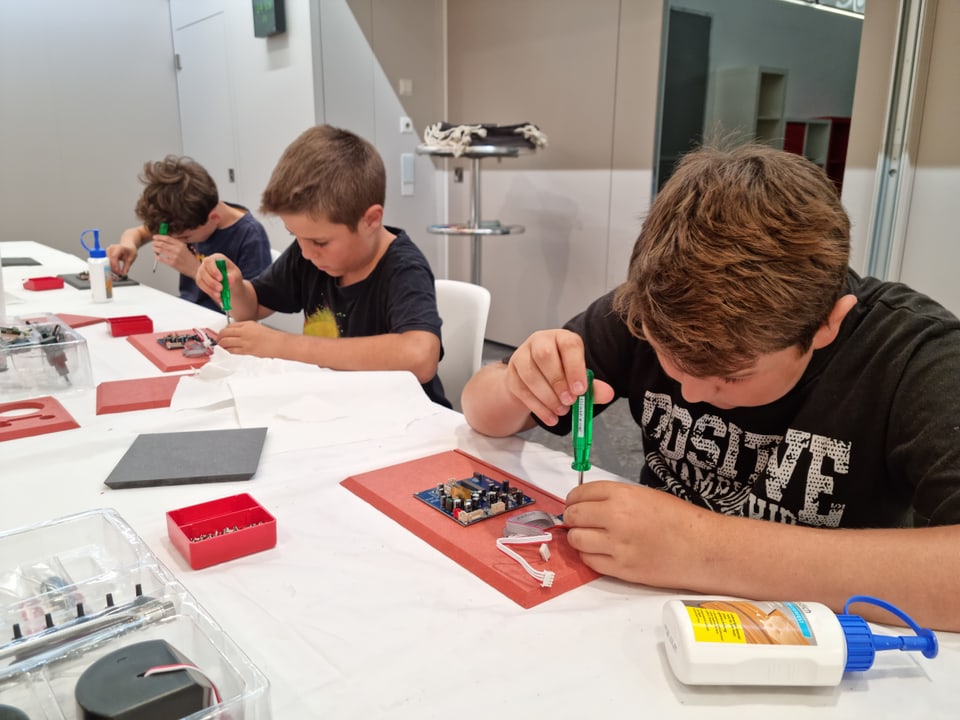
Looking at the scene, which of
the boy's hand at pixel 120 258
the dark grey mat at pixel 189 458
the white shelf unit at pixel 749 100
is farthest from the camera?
the white shelf unit at pixel 749 100

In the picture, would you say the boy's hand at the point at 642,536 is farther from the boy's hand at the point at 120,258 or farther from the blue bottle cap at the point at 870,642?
the boy's hand at the point at 120,258

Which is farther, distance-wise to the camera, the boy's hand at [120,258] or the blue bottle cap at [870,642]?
the boy's hand at [120,258]

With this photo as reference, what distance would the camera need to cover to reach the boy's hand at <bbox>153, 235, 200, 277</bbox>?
2031 mm

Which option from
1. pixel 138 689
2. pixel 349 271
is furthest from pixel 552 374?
pixel 349 271

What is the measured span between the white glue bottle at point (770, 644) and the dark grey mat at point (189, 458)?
1.86ft

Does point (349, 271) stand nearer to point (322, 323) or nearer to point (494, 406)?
point (322, 323)

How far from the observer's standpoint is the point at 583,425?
75 centimetres

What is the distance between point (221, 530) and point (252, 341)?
2.22 ft

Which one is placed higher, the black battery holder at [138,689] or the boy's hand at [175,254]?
the boy's hand at [175,254]

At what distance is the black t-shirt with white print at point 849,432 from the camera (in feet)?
2.27

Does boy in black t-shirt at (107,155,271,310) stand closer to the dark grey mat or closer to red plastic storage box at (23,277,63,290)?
red plastic storage box at (23,277,63,290)

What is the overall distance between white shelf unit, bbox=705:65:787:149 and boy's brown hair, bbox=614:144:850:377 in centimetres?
220

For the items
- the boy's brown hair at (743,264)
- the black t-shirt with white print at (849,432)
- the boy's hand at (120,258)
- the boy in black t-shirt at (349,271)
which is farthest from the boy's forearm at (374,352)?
the boy's hand at (120,258)

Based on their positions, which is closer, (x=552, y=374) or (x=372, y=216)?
(x=552, y=374)
